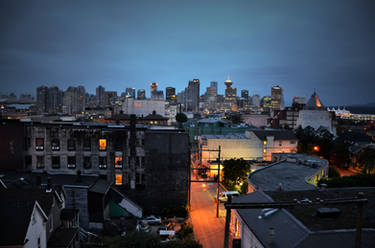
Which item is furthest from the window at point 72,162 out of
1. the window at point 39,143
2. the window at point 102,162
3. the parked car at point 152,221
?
the parked car at point 152,221

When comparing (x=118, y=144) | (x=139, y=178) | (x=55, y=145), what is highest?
(x=118, y=144)

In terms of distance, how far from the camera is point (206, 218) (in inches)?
1057

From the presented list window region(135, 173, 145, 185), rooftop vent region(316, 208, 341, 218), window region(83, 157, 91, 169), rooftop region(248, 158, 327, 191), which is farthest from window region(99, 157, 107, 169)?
rooftop vent region(316, 208, 341, 218)

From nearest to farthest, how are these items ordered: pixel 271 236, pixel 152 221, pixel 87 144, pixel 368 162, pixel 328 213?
1. pixel 271 236
2. pixel 328 213
3. pixel 152 221
4. pixel 87 144
5. pixel 368 162

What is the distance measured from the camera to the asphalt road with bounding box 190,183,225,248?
22.2 meters

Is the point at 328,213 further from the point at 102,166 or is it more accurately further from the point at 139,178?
the point at 102,166

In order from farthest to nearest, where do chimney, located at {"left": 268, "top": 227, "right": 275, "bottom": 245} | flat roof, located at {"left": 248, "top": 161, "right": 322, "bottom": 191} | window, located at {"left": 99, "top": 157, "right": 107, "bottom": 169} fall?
window, located at {"left": 99, "top": 157, "right": 107, "bottom": 169} < flat roof, located at {"left": 248, "top": 161, "right": 322, "bottom": 191} < chimney, located at {"left": 268, "top": 227, "right": 275, "bottom": 245}

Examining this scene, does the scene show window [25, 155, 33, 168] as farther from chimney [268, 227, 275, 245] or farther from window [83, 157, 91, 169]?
chimney [268, 227, 275, 245]

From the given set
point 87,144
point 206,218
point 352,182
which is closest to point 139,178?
point 87,144

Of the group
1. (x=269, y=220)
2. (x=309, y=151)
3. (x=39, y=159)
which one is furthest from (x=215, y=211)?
(x=309, y=151)

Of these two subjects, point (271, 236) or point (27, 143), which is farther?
point (27, 143)

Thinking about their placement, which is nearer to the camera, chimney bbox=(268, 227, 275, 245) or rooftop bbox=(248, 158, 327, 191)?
chimney bbox=(268, 227, 275, 245)

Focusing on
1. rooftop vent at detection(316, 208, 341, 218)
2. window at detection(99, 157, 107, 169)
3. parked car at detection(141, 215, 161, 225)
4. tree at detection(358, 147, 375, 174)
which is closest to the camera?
rooftop vent at detection(316, 208, 341, 218)

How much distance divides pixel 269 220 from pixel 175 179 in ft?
47.5
